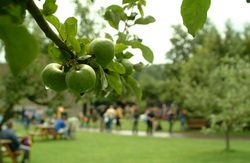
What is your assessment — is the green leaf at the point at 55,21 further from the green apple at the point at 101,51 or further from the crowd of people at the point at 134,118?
the crowd of people at the point at 134,118

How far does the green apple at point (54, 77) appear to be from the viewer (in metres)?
1.04

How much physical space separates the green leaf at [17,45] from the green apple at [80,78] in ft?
1.20

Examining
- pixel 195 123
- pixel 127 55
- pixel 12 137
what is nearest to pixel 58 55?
pixel 127 55

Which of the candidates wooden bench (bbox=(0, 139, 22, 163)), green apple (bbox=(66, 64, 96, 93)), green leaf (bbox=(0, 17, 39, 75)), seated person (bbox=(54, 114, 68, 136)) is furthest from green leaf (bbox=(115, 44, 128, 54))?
seated person (bbox=(54, 114, 68, 136))

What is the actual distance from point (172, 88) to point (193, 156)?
17.0 m

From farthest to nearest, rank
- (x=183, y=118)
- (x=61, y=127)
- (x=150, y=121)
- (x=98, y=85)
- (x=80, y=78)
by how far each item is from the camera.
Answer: (x=183, y=118) < (x=150, y=121) < (x=61, y=127) < (x=98, y=85) < (x=80, y=78)

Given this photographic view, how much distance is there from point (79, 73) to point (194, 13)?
30cm

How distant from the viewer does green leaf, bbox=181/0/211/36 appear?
98 cm

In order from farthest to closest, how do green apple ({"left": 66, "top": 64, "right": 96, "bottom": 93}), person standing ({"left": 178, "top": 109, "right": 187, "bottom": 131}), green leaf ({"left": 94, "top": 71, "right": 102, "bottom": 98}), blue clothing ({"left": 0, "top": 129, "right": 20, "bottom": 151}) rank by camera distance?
1. person standing ({"left": 178, "top": 109, "right": 187, "bottom": 131})
2. blue clothing ({"left": 0, "top": 129, "right": 20, "bottom": 151})
3. green leaf ({"left": 94, "top": 71, "right": 102, "bottom": 98})
4. green apple ({"left": 66, "top": 64, "right": 96, "bottom": 93})

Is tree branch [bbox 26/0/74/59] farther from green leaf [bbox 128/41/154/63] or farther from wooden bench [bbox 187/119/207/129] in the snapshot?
wooden bench [bbox 187/119/207/129]

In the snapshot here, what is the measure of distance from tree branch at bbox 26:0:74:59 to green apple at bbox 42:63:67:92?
0.05 metres

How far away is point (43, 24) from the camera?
2.81 feet

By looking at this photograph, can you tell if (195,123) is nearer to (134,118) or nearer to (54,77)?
(134,118)

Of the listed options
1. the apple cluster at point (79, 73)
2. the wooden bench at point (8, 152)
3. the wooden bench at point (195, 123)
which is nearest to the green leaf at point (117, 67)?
the apple cluster at point (79, 73)
